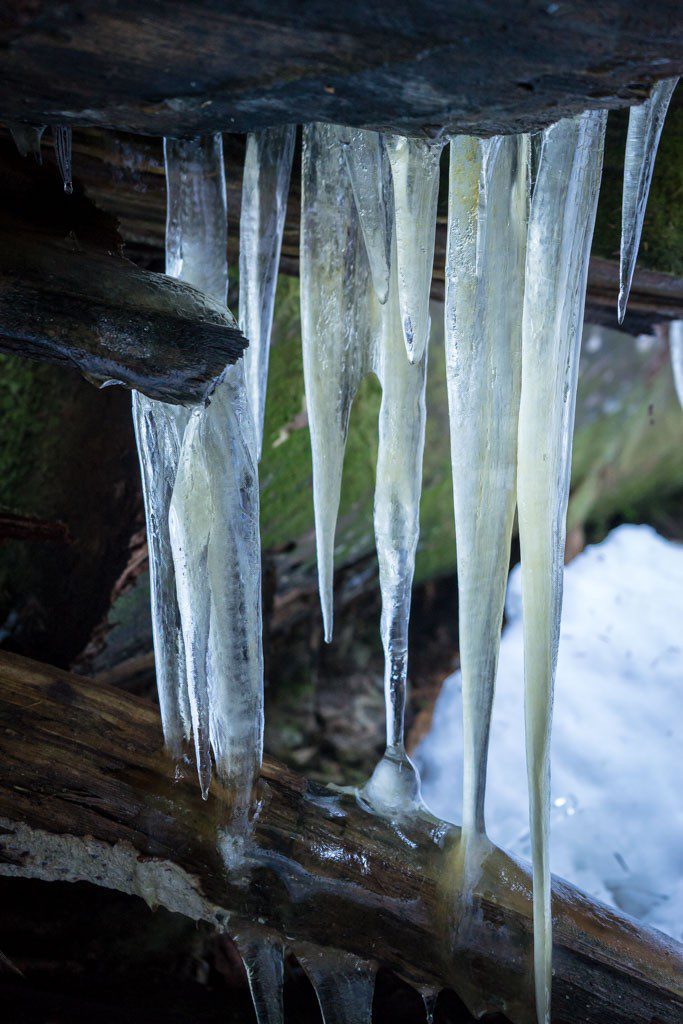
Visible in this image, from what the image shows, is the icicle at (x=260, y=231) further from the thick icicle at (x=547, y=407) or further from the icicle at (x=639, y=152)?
the icicle at (x=639, y=152)

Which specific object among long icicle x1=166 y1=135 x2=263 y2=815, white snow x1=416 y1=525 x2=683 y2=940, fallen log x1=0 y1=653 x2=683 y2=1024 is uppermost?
long icicle x1=166 y1=135 x2=263 y2=815

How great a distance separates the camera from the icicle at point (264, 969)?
1.45 metres

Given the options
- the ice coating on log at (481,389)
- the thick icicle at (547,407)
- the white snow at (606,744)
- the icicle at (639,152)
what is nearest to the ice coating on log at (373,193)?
the ice coating on log at (481,389)

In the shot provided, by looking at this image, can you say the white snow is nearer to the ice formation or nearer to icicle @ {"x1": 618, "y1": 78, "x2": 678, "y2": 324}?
the ice formation

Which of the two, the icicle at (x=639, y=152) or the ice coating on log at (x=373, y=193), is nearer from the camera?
the icicle at (x=639, y=152)

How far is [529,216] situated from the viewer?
49.8 inches

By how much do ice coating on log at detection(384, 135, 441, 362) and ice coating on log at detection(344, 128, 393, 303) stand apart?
26 mm

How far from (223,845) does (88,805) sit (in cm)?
23

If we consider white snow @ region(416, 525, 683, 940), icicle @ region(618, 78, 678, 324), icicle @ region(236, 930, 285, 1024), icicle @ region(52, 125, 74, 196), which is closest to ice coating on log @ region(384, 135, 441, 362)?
icicle @ region(618, 78, 678, 324)

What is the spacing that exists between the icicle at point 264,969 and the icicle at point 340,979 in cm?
5

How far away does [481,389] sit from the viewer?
1.37 m

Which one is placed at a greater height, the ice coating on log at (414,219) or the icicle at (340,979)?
the ice coating on log at (414,219)

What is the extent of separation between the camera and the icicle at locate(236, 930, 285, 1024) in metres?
1.45

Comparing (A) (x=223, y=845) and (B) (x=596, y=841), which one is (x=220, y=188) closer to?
(A) (x=223, y=845)
